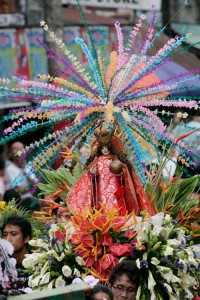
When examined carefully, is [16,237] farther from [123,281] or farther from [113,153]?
[123,281]

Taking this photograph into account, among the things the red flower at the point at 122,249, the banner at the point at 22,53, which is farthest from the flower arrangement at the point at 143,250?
the banner at the point at 22,53

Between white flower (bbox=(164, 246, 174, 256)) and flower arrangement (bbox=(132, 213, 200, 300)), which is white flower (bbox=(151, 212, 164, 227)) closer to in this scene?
flower arrangement (bbox=(132, 213, 200, 300))

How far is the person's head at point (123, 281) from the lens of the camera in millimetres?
8820

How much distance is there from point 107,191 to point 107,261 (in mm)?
693

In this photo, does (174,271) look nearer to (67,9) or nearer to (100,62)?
(100,62)

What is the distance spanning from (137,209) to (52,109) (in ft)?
3.31

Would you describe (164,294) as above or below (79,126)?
below

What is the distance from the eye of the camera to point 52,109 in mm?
9859

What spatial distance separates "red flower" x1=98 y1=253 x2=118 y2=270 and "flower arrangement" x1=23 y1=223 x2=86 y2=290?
0.44 ft

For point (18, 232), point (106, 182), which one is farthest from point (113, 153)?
point (18, 232)

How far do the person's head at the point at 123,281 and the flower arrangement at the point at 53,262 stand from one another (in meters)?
0.35

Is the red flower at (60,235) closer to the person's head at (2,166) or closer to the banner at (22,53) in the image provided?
the person's head at (2,166)

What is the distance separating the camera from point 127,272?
29.1ft

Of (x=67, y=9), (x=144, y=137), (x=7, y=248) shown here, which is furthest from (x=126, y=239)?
(x=67, y=9)
